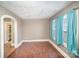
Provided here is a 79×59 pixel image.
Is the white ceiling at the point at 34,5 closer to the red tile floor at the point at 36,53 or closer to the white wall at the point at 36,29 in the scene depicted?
the red tile floor at the point at 36,53

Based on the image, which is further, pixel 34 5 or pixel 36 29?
pixel 36 29

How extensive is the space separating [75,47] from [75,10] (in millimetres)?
1269

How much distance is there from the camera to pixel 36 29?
1036 centimetres

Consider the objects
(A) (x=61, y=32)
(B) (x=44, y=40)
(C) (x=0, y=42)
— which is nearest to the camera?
(C) (x=0, y=42)

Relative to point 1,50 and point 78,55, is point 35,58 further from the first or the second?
point 78,55

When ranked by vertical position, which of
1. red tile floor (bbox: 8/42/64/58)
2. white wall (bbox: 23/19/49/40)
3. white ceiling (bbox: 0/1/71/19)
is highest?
white ceiling (bbox: 0/1/71/19)

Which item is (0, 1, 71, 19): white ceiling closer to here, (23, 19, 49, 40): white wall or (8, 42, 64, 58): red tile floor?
(8, 42, 64, 58): red tile floor

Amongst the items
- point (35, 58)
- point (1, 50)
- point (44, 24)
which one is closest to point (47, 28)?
point (44, 24)

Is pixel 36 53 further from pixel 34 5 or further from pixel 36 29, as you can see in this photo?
pixel 36 29

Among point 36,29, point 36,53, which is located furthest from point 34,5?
point 36,29

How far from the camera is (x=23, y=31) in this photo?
1031 cm

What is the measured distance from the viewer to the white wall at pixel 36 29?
10305 millimetres

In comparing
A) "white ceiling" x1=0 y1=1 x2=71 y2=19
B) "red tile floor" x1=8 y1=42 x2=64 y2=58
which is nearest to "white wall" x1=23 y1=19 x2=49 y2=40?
"red tile floor" x1=8 y1=42 x2=64 y2=58

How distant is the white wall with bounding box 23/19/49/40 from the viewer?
10305 mm
